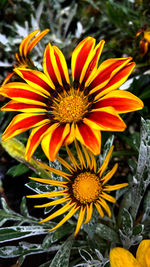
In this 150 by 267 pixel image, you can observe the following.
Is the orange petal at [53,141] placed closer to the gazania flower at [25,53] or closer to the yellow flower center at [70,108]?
the yellow flower center at [70,108]

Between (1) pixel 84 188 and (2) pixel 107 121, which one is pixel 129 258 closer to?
(1) pixel 84 188

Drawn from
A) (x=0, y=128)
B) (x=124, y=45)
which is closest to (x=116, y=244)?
(x=0, y=128)

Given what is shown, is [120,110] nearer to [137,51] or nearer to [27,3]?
[137,51]

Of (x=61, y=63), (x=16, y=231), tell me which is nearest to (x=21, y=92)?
(x=61, y=63)

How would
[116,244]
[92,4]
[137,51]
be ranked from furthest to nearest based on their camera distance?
[92,4] < [137,51] < [116,244]

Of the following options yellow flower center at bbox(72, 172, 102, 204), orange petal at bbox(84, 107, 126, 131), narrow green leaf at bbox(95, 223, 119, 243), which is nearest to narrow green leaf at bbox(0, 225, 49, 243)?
narrow green leaf at bbox(95, 223, 119, 243)

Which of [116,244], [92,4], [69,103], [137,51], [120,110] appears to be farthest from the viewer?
[92,4]

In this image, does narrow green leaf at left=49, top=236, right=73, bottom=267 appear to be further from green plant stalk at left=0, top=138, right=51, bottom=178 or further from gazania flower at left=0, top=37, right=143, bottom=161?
gazania flower at left=0, top=37, right=143, bottom=161

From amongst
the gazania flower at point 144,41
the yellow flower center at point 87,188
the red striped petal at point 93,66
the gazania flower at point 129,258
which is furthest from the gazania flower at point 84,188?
the gazania flower at point 144,41
